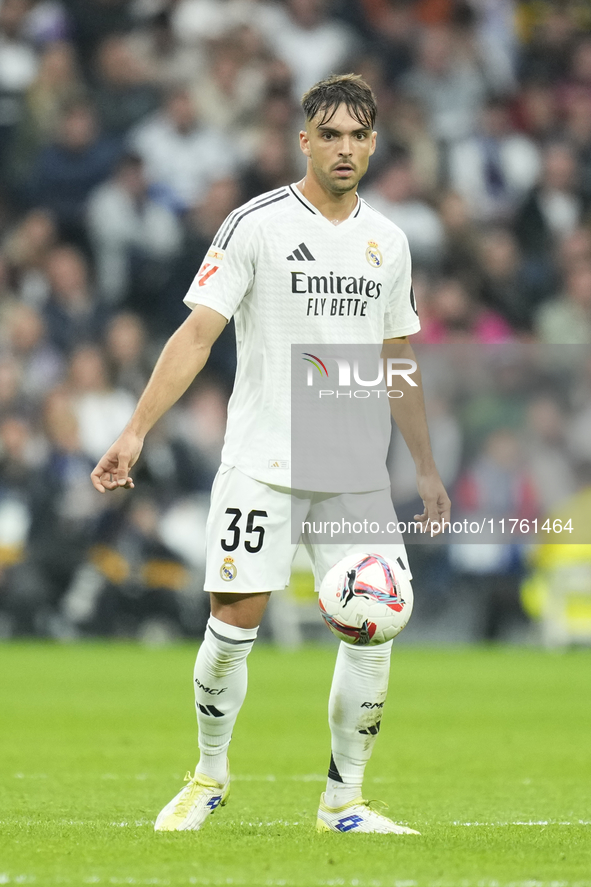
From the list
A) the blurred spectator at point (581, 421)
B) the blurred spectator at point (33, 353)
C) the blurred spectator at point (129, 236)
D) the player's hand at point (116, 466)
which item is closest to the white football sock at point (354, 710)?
the player's hand at point (116, 466)

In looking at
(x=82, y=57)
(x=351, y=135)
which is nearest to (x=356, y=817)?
(x=351, y=135)

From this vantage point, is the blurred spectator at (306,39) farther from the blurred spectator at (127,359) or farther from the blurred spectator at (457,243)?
the blurred spectator at (127,359)

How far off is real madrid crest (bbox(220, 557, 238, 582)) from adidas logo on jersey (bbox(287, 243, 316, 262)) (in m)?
1.03

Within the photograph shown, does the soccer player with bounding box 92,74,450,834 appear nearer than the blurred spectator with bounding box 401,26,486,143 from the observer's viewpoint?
Yes

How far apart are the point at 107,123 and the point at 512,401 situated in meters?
5.36

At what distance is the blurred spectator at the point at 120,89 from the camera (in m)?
15.2

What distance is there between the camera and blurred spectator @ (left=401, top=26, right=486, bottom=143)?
15664mm

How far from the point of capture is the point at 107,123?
599 inches

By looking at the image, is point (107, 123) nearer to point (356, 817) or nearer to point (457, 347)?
point (457, 347)

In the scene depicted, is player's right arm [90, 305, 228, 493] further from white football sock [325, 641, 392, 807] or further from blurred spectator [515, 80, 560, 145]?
blurred spectator [515, 80, 560, 145]

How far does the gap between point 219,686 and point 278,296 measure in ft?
4.36

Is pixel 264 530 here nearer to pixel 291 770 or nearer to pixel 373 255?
pixel 373 255

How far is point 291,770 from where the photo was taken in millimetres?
6672

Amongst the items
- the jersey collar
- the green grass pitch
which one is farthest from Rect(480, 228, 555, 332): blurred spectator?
the jersey collar
